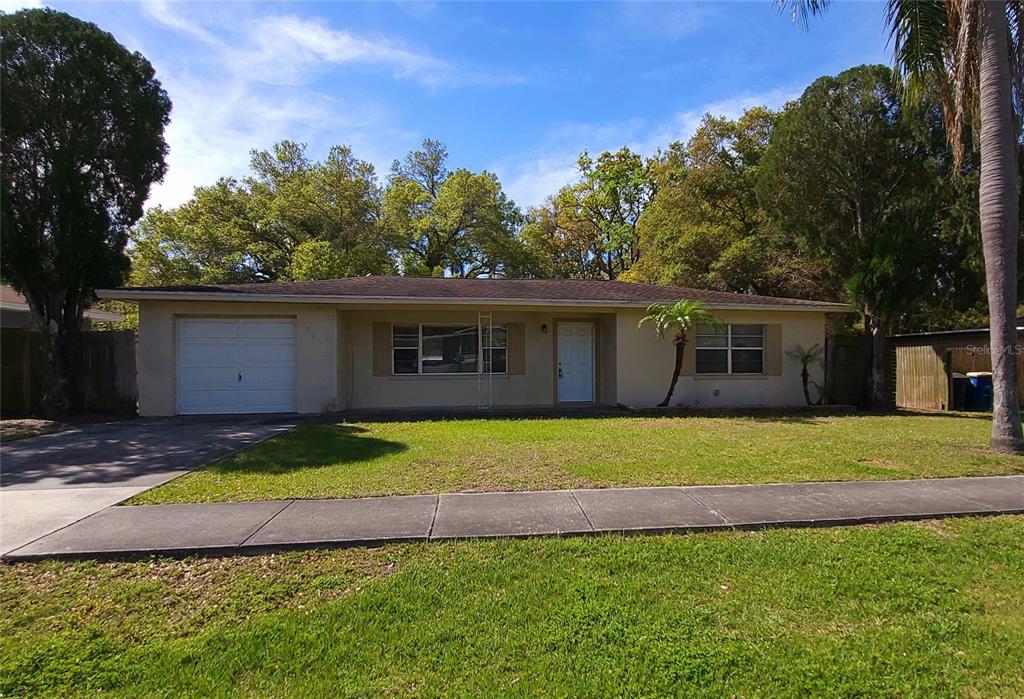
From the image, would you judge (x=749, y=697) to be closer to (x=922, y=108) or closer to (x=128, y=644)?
(x=128, y=644)

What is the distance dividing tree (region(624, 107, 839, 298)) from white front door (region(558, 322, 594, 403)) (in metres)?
9.36

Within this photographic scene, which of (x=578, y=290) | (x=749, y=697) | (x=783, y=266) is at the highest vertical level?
(x=783, y=266)

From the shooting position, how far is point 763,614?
3.38m

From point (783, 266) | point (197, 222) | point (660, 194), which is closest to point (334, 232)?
point (197, 222)

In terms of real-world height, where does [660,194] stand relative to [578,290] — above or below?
above

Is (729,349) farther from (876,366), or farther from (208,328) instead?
(208,328)

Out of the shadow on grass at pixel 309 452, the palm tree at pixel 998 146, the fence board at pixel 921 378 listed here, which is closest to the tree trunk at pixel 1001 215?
the palm tree at pixel 998 146

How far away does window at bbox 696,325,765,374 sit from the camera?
14.8 metres

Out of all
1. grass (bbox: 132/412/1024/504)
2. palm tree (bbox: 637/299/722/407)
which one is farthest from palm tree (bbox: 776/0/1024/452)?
palm tree (bbox: 637/299/722/407)

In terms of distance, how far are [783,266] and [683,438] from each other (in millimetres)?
14401

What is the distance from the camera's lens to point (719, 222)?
78.7 feet

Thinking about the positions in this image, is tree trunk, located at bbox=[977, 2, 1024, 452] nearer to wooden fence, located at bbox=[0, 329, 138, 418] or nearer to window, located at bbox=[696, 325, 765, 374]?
window, located at bbox=[696, 325, 765, 374]

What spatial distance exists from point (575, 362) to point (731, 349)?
13.9 ft

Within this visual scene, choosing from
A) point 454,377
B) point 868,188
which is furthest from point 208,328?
point 868,188
